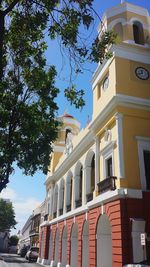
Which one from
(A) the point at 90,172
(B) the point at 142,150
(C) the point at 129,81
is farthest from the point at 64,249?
(C) the point at 129,81

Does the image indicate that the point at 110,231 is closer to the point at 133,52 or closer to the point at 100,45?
the point at 133,52

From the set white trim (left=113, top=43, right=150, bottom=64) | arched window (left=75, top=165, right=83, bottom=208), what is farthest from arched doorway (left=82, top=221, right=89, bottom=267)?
white trim (left=113, top=43, right=150, bottom=64)

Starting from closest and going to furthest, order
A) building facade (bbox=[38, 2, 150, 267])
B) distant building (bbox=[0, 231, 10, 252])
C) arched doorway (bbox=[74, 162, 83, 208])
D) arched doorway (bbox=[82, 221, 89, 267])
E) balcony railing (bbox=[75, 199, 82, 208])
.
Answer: building facade (bbox=[38, 2, 150, 267]) < arched doorway (bbox=[82, 221, 89, 267]) < balcony railing (bbox=[75, 199, 82, 208]) < arched doorway (bbox=[74, 162, 83, 208]) < distant building (bbox=[0, 231, 10, 252])

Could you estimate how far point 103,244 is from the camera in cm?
1433

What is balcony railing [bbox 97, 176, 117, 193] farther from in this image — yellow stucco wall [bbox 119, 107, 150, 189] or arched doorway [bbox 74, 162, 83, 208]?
arched doorway [bbox 74, 162, 83, 208]

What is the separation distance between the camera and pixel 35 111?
33.9 ft

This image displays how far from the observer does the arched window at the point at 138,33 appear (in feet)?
57.2

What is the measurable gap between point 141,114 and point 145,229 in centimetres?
557

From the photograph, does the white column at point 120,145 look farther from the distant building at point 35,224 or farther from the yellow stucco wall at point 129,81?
the distant building at point 35,224

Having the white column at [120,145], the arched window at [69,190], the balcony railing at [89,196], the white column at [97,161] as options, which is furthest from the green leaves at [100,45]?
the arched window at [69,190]

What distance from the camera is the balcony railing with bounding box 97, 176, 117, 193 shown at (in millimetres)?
12898

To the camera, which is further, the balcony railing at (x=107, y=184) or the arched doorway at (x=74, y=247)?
the arched doorway at (x=74, y=247)

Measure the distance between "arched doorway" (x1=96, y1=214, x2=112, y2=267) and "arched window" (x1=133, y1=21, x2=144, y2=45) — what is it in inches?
416

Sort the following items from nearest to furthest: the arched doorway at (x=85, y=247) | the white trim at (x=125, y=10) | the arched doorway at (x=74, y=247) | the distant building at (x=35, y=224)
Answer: the arched doorway at (x=85, y=247), the white trim at (x=125, y=10), the arched doorway at (x=74, y=247), the distant building at (x=35, y=224)
